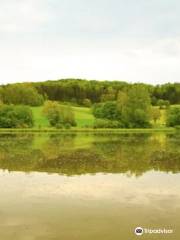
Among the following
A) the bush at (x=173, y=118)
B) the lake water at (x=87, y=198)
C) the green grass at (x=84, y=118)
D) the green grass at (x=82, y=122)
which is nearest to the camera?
the lake water at (x=87, y=198)

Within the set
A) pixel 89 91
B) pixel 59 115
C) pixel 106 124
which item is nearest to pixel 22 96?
pixel 89 91

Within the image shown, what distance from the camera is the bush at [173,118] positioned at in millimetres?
75062

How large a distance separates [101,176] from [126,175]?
114 centimetres

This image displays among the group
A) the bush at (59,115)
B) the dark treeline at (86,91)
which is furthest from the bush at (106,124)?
the dark treeline at (86,91)

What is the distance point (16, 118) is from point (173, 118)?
27.1 metres

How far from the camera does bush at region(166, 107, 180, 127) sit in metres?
75.1

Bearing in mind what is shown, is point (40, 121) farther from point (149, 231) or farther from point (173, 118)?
point (149, 231)

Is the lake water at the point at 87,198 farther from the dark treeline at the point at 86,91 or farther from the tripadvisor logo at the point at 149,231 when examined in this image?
the dark treeline at the point at 86,91

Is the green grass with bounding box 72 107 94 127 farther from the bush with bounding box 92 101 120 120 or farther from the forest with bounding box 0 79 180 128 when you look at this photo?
the bush with bounding box 92 101 120 120

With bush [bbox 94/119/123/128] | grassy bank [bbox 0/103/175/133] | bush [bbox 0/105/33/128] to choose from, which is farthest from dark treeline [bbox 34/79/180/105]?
bush [bbox 0/105/33/128]

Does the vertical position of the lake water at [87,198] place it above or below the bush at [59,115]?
above

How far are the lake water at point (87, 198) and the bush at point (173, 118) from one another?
52.0 meters

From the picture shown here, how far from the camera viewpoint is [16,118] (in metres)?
71.1

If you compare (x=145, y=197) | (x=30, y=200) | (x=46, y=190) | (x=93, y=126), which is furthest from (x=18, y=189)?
(x=93, y=126)
